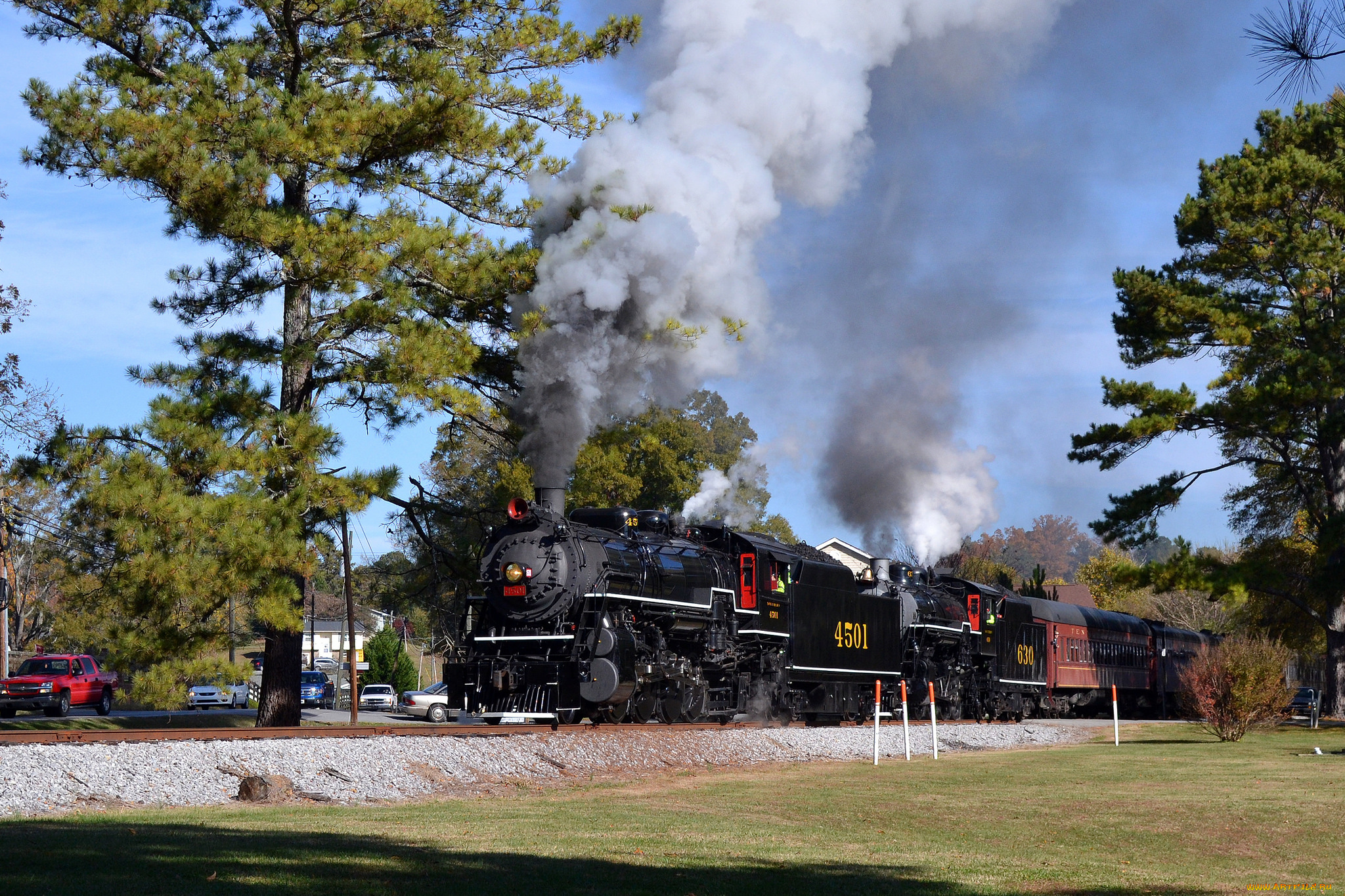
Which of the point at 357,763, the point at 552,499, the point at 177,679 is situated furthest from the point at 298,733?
the point at 552,499

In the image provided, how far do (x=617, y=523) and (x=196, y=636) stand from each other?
740cm

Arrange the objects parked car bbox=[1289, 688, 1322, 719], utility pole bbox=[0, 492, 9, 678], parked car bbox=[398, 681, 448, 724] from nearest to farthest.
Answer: utility pole bbox=[0, 492, 9, 678], parked car bbox=[398, 681, 448, 724], parked car bbox=[1289, 688, 1322, 719]

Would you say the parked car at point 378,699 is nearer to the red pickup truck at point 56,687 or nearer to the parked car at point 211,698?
the parked car at point 211,698

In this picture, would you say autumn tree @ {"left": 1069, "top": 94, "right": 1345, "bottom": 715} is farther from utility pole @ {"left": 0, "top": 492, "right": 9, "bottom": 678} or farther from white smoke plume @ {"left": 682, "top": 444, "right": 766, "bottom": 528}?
utility pole @ {"left": 0, "top": 492, "right": 9, "bottom": 678}

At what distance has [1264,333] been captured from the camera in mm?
34938

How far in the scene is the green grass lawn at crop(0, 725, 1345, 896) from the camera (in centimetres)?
777

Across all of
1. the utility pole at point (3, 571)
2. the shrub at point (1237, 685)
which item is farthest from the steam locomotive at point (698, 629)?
the utility pole at point (3, 571)

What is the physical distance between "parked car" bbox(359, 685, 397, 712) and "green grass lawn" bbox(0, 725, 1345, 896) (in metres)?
38.5

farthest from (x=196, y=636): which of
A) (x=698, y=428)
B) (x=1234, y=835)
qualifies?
(x=698, y=428)

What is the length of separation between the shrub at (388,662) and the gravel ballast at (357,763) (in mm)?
43232

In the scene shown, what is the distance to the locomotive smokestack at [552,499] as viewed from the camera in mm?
20000

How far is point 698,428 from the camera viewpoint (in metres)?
66.7

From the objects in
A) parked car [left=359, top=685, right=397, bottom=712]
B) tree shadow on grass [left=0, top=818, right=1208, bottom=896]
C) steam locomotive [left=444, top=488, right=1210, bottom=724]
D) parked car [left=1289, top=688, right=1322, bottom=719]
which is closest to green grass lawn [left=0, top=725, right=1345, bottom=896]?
tree shadow on grass [left=0, top=818, right=1208, bottom=896]

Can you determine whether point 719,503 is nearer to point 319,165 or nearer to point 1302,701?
point 319,165
